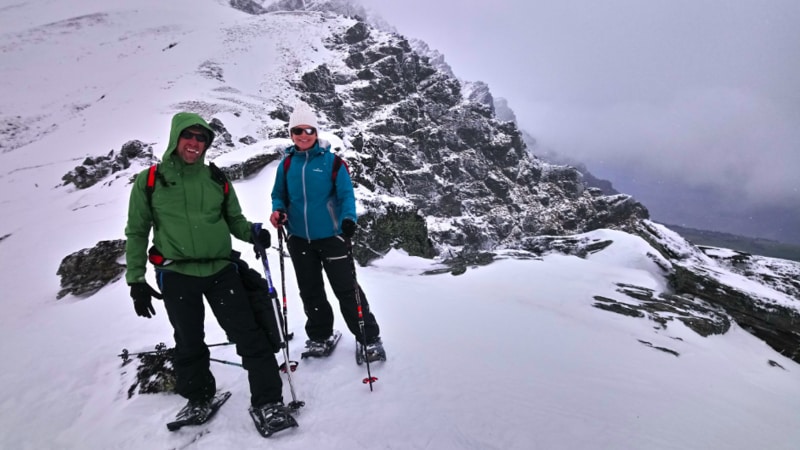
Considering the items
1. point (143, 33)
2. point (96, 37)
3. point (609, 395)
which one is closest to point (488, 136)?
point (143, 33)

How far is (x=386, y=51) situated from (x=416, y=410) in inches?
3675

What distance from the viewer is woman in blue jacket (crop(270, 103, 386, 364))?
4289 millimetres

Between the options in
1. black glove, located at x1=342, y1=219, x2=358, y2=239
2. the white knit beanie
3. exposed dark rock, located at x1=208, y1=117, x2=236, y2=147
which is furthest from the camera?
exposed dark rock, located at x1=208, y1=117, x2=236, y2=147

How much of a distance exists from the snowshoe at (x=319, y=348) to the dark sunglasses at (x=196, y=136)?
2794 mm

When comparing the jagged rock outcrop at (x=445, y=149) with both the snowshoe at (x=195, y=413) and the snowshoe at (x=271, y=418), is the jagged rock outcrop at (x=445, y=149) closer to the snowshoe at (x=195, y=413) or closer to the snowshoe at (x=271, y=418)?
the snowshoe at (x=195, y=413)

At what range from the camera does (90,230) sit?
12.6 meters

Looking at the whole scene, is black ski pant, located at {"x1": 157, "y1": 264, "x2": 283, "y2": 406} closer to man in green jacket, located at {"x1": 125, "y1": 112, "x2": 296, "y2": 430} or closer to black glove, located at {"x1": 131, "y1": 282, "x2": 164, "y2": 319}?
man in green jacket, located at {"x1": 125, "y1": 112, "x2": 296, "y2": 430}

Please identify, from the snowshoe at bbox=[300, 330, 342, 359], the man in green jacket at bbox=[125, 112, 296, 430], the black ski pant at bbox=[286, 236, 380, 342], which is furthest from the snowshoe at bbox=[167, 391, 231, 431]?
the black ski pant at bbox=[286, 236, 380, 342]

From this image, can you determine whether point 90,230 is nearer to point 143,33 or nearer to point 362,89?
point 143,33

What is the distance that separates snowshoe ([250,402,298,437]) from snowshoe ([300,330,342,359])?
119 cm

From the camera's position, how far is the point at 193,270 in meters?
3.36

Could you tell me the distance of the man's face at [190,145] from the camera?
3.37 m

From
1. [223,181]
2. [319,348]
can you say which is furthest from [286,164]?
[319,348]

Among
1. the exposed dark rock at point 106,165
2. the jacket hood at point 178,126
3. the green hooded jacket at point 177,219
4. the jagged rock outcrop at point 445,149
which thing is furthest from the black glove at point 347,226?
the jagged rock outcrop at point 445,149
